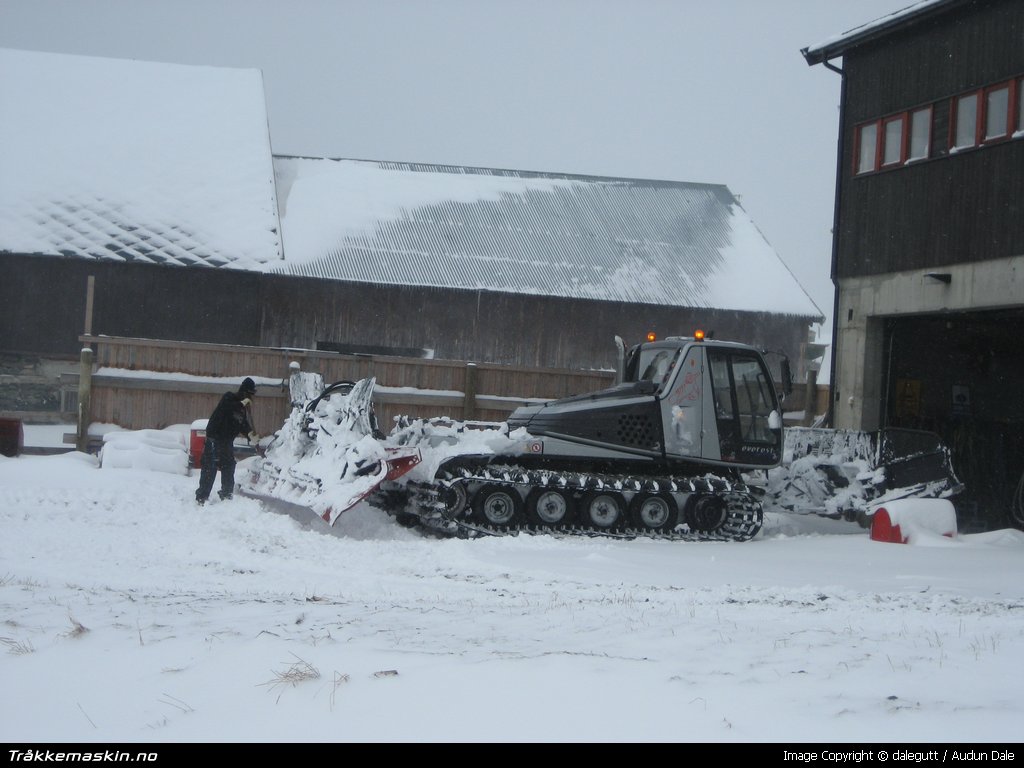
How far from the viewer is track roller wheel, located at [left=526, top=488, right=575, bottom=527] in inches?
452

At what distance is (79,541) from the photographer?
9555 mm

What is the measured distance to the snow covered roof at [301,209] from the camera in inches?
974

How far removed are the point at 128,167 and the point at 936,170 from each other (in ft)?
62.8

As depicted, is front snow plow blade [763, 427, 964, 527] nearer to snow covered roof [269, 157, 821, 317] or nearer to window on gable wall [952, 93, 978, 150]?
window on gable wall [952, 93, 978, 150]

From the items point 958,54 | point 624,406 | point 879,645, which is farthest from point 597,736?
point 958,54

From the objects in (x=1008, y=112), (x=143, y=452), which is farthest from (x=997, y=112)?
(x=143, y=452)

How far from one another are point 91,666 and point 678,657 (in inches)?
118

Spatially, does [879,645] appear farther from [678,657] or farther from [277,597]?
[277,597]

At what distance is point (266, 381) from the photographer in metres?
16.7

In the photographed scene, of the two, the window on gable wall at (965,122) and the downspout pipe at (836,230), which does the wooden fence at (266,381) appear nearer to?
the downspout pipe at (836,230)

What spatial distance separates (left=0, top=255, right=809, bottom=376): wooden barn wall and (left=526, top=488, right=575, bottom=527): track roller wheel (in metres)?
14.0

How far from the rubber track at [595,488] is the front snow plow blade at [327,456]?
2.04 ft

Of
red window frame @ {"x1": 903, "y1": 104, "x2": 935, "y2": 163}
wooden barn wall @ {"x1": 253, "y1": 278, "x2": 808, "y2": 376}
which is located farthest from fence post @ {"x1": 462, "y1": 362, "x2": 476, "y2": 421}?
wooden barn wall @ {"x1": 253, "y1": 278, "x2": 808, "y2": 376}
